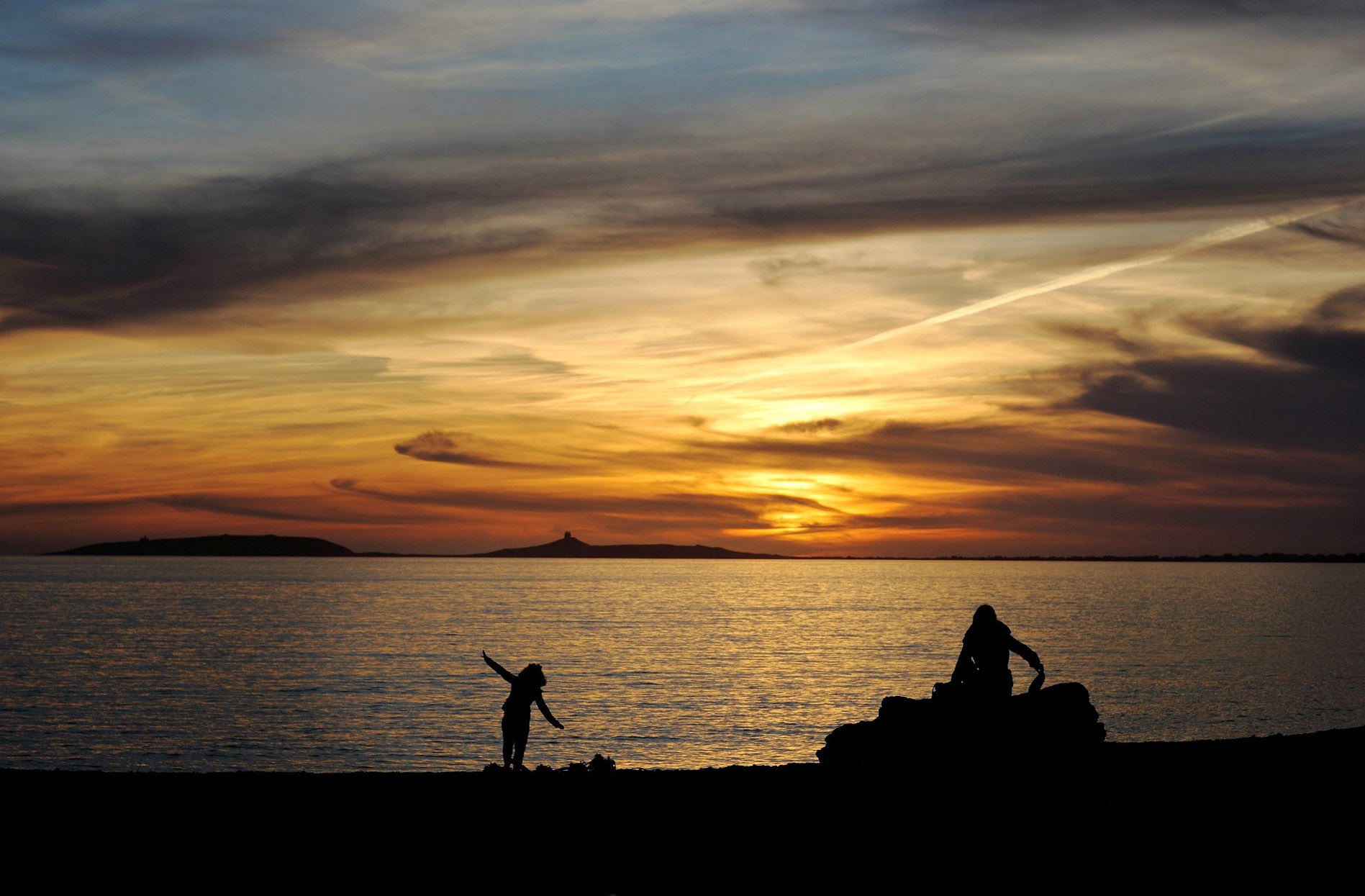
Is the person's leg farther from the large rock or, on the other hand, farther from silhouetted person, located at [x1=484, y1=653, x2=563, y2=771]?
the large rock

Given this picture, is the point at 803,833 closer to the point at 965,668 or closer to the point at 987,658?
the point at 965,668

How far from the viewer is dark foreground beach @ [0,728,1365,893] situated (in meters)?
10.8

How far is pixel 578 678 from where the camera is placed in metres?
54.8

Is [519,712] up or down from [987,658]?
down

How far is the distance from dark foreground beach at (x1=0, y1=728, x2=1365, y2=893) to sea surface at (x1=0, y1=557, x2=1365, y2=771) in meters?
17.5

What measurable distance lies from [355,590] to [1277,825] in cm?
17961

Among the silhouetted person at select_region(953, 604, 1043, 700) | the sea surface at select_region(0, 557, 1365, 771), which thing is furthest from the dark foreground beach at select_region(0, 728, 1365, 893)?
the sea surface at select_region(0, 557, 1365, 771)

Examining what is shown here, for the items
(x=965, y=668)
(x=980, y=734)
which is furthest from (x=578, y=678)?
(x=980, y=734)

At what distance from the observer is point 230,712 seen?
42.8 m

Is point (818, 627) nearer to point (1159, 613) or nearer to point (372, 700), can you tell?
point (1159, 613)

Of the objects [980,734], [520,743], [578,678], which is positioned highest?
[980,734]

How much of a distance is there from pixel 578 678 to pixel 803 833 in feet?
144

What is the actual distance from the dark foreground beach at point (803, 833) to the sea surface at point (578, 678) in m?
17.5

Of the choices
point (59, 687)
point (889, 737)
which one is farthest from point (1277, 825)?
point (59, 687)
